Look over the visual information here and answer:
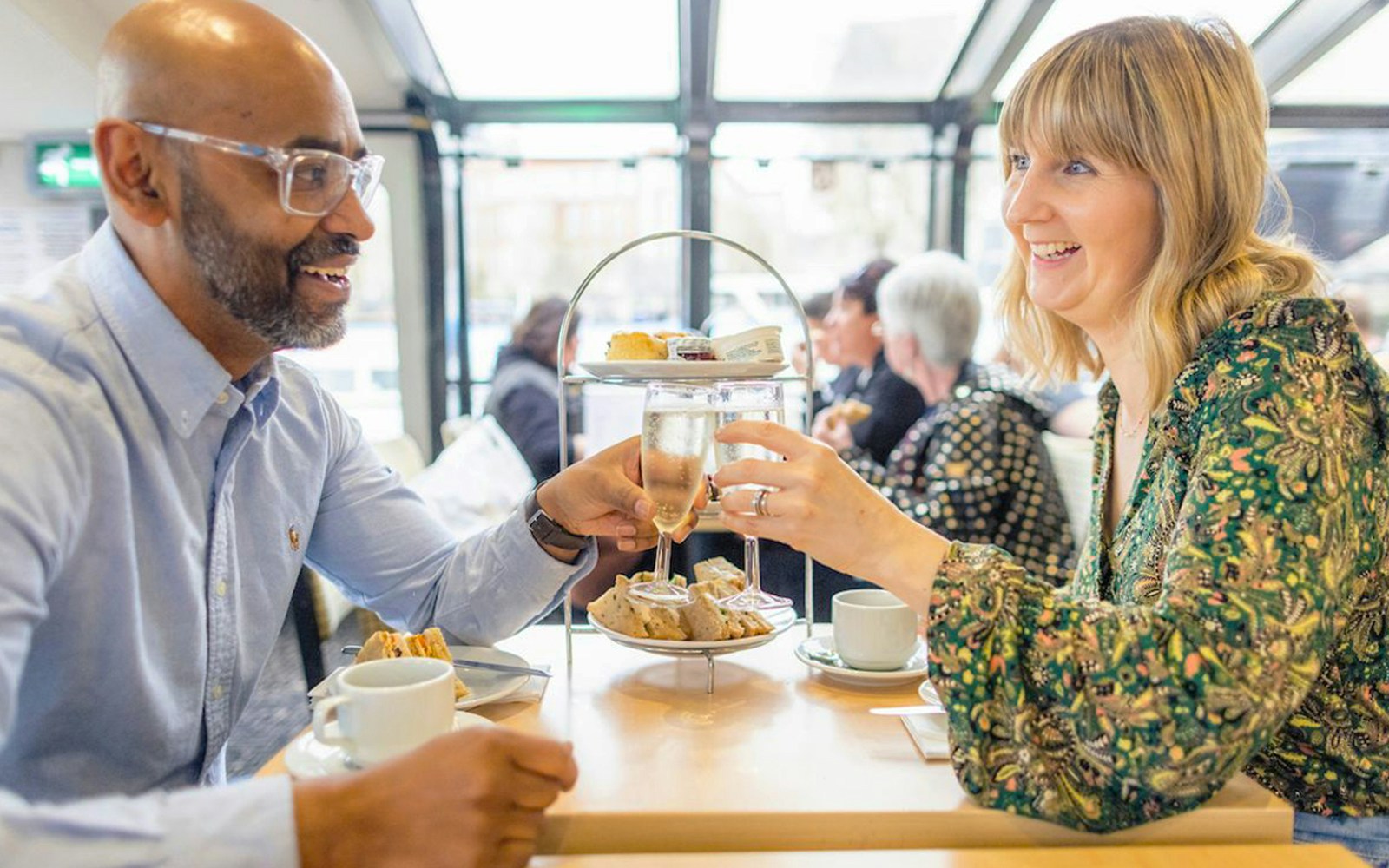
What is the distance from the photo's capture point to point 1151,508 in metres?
1.26

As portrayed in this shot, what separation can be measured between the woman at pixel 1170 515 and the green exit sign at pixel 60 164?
412 centimetres

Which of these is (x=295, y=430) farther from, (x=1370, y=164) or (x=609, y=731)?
(x=1370, y=164)

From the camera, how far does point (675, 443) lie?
48.6 inches

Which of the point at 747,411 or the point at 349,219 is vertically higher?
the point at 349,219

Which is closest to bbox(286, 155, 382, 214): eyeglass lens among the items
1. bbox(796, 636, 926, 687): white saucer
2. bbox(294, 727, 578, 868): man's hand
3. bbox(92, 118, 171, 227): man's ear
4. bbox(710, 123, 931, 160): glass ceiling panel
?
bbox(92, 118, 171, 227): man's ear

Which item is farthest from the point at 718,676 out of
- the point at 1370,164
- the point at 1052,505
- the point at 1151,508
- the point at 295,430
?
the point at 1370,164

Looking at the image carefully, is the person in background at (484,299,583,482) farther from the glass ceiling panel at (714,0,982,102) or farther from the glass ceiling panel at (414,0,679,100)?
the glass ceiling panel at (714,0,982,102)

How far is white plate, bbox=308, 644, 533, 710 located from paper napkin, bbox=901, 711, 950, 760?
49 centimetres

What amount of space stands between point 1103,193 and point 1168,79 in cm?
15

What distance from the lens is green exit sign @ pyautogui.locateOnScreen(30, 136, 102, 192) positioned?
4223 millimetres

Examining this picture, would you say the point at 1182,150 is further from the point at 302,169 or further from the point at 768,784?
the point at 302,169

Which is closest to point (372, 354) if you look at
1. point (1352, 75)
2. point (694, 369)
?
point (694, 369)

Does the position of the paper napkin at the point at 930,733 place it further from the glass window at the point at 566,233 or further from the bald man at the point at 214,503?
the glass window at the point at 566,233

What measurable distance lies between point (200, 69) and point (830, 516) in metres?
0.94
